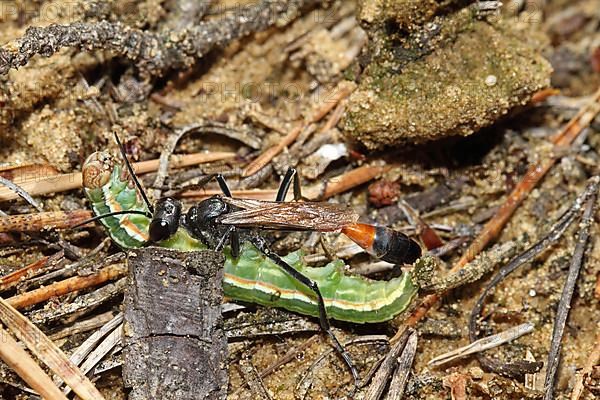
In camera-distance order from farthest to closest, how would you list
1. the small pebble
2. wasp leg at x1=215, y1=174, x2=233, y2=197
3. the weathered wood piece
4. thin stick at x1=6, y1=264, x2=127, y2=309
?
the small pebble
wasp leg at x1=215, y1=174, x2=233, y2=197
thin stick at x1=6, y1=264, x2=127, y2=309
the weathered wood piece

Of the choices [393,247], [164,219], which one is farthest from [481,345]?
[164,219]

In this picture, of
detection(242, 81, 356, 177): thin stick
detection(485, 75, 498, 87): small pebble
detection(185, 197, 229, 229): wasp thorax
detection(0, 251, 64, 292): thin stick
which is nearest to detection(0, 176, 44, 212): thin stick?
detection(0, 251, 64, 292): thin stick

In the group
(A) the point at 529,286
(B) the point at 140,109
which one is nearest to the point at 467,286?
(A) the point at 529,286

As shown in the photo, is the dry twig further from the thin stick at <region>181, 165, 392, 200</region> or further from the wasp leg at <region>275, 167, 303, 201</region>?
the wasp leg at <region>275, 167, 303, 201</region>

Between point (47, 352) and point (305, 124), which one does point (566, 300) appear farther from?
point (47, 352)

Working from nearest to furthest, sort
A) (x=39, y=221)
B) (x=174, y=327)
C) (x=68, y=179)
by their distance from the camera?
1. (x=174, y=327)
2. (x=39, y=221)
3. (x=68, y=179)

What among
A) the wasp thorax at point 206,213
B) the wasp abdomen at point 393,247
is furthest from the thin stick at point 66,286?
Result: the wasp abdomen at point 393,247
